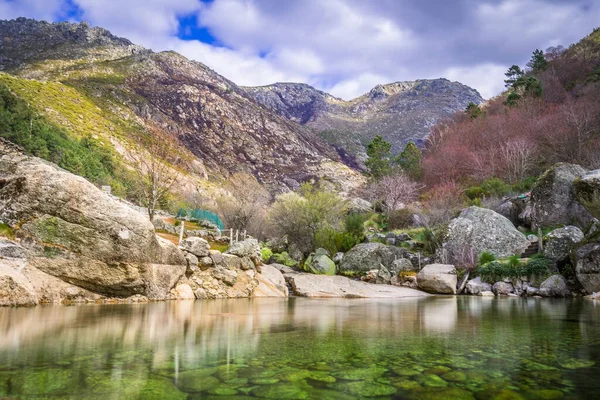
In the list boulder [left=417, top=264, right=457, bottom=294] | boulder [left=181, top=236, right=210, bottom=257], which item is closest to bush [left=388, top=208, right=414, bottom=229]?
boulder [left=417, top=264, right=457, bottom=294]

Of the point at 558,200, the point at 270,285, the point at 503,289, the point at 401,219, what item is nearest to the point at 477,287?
the point at 503,289

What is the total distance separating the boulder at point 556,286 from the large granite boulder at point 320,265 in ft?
36.5

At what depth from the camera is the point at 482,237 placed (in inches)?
894

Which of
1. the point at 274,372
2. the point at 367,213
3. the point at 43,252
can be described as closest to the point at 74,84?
the point at 367,213

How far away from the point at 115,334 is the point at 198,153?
11615cm

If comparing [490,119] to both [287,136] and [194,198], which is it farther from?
[287,136]

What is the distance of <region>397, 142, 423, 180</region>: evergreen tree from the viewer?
51.7 metres

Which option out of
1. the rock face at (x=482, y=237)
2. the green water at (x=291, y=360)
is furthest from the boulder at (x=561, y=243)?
the green water at (x=291, y=360)

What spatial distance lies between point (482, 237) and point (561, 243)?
16.3 feet

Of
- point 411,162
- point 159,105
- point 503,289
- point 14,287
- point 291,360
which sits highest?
point 159,105

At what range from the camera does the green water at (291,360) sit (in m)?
3.10

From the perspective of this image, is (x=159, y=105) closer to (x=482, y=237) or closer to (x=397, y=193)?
(x=397, y=193)

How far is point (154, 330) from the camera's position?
6238mm

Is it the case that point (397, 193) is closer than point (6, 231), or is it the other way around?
point (6, 231)
